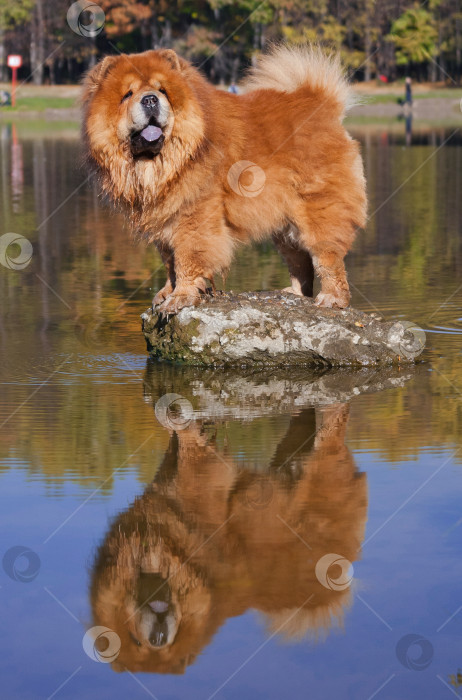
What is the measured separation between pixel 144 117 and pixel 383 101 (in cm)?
5721

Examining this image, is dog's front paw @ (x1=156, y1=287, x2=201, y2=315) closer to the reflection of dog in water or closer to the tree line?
the reflection of dog in water

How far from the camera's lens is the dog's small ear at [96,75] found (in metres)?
7.17

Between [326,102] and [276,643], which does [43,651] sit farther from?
[326,102]

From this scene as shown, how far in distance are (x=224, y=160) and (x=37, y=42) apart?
72.7 meters

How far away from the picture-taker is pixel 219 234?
25.4 feet

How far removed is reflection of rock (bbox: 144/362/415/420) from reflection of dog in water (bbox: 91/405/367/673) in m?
0.87

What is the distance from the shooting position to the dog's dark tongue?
7161 millimetres

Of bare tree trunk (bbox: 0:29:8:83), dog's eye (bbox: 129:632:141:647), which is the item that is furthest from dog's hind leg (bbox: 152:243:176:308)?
bare tree trunk (bbox: 0:29:8:83)

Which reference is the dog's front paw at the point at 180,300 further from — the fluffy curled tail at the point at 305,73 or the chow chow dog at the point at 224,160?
the fluffy curled tail at the point at 305,73

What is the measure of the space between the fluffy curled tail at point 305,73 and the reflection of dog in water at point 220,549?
3.53 meters

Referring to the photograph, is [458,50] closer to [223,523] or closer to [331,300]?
[331,300]

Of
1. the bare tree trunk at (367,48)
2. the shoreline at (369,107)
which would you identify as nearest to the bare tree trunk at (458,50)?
the bare tree trunk at (367,48)

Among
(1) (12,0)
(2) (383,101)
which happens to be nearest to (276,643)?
(2) (383,101)

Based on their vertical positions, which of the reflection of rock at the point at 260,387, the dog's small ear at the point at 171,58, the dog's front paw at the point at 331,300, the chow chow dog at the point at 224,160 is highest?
the dog's small ear at the point at 171,58
